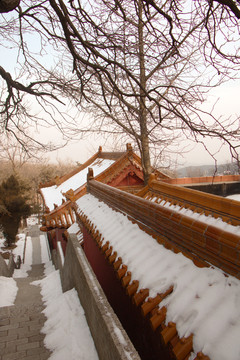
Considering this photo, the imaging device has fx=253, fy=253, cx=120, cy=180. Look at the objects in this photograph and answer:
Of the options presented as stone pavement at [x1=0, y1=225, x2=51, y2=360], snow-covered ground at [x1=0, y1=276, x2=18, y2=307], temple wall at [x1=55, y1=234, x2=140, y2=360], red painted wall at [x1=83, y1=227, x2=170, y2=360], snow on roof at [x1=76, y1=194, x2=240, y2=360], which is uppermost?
snow on roof at [x1=76, y1=194, x2=240, y2=360]

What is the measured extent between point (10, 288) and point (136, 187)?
6.80 meters

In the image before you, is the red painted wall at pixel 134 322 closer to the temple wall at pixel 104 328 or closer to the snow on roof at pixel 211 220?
the temple wall at pixel 104 328

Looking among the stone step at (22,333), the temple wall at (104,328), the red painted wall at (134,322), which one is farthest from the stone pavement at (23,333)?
the red painted wall at (134,322)

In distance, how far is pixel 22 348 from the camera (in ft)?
10.3

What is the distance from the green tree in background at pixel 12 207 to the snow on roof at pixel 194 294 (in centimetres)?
2070

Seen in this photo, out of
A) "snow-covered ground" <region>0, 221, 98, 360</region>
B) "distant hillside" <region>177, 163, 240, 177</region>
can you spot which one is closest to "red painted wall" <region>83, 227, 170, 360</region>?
"snow-covered ground" <region>0, 221, 98, 360</region>

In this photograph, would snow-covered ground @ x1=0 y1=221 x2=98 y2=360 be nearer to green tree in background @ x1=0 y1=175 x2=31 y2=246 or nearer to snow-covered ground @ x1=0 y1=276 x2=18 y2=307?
snow-covered ground @ x1=0 y1=276 x2=18 y2=307

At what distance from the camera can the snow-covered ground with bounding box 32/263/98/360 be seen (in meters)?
2.77

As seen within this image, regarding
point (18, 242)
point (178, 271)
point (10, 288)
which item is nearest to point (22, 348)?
point (178, 271)

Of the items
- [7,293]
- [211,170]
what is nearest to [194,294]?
[7,293]

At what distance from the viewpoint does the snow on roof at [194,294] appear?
4.65 feet

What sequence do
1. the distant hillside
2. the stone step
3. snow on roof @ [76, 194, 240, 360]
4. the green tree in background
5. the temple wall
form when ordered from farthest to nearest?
the green tree in background, the distant hillside, the stone step, the temple wall, snow on roof @ [76, 194, 240, 360]

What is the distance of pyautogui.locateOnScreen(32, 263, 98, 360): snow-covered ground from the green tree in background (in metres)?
18.7

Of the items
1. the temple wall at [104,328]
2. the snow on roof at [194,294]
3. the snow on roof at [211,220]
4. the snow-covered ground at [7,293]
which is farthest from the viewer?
the snow-covered ground at [7,293]
